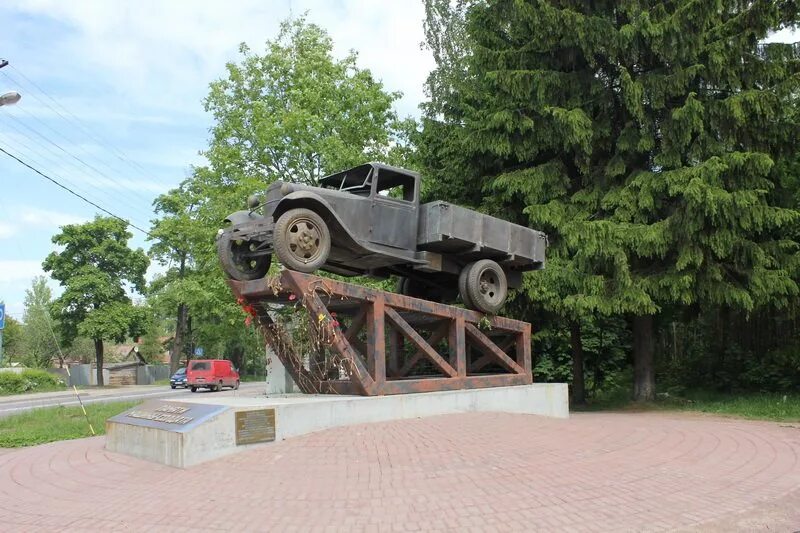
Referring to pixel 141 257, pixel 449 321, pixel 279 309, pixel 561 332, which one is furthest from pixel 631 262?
pixel 141 257

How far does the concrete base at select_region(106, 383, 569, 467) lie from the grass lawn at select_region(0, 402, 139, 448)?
343 centimetres

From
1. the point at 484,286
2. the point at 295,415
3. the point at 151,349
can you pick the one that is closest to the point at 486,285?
the point at 484,286

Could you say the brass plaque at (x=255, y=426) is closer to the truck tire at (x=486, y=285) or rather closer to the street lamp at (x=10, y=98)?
the truck tire at (x=486, y=285)

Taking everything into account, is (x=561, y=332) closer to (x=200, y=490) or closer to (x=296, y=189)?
(x=296, y=189)

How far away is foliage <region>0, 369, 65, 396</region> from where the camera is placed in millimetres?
32688

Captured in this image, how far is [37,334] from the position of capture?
2450 inches

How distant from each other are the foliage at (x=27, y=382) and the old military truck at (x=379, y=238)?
1107 inches

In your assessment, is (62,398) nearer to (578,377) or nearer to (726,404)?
(578,377)

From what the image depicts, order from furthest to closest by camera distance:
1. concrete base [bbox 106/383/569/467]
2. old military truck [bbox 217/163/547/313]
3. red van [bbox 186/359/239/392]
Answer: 1. red van [bbox 186/359/239/392]
2. old military truck [bbox 217/163/547/313]
3. concrete base [bbox 106/383/569/467]

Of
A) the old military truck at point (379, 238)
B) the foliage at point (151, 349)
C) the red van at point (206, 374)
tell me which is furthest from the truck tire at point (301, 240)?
the foliage at point (151, 349)

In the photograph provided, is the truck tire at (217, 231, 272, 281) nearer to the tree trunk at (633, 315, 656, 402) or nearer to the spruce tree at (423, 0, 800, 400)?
the spruce tree at (423, 0, 800, 400)

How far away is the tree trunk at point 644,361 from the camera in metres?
16.9

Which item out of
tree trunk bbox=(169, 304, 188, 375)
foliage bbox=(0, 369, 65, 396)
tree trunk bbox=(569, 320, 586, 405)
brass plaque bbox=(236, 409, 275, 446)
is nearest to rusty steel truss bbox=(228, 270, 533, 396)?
brass plaque bbox=(236, 409, 275, 446)

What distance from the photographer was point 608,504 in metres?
5.85
